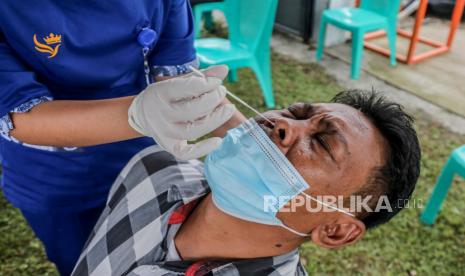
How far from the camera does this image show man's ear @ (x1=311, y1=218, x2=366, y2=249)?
1077 millimetres

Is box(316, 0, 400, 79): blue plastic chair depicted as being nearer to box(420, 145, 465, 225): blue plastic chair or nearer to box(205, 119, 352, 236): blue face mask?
box(420, 145, 465, 225): blue plastic chair

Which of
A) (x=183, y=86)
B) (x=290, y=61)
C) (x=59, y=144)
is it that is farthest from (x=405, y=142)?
(x=290, y=61)

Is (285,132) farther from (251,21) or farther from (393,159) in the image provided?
(251,21)

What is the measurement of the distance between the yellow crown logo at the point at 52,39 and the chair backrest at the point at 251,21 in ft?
7.54

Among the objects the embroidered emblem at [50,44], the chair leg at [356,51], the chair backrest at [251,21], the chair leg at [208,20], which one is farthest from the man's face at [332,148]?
the chair leg at [208,20]

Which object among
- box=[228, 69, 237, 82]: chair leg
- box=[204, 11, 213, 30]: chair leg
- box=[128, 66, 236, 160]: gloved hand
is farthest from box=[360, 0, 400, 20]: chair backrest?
box=[128, 66, 236, 160]: gloved hand

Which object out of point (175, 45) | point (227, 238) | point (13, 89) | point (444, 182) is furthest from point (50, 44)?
point (444, 182)

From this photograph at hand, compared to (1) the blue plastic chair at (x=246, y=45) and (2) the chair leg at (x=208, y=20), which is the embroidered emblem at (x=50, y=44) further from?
(2) the chair leg at (x=208, y=20)

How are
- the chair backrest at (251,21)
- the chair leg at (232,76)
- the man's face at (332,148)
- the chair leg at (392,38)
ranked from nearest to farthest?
the man's face at (332,148)
the chair backrest at (251,21)
the chair leg at (232,76)
the chair leg at (392,38)

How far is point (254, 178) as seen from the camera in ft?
3.38

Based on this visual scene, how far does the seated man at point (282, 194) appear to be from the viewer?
40.2 inches

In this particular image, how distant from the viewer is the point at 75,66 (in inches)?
41.9

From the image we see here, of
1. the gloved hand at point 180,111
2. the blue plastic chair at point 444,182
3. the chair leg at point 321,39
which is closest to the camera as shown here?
the gloved hand at point 180,111

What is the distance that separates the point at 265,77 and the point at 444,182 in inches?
68.2
